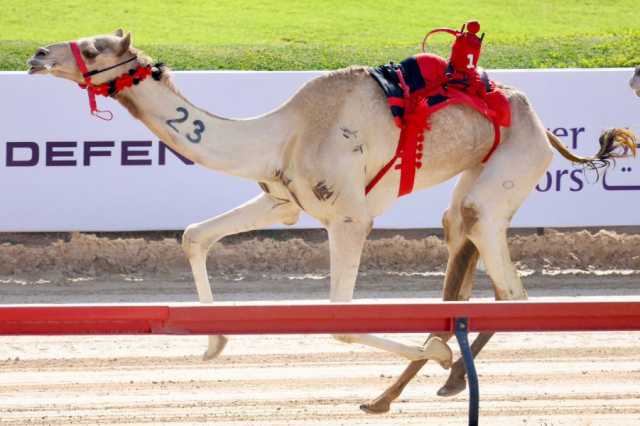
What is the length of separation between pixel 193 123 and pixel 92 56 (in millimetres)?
707

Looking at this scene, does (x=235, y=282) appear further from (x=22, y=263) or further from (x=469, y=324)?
(x=469, y=324)

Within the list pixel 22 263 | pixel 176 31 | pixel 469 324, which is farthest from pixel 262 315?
pixel 176 31

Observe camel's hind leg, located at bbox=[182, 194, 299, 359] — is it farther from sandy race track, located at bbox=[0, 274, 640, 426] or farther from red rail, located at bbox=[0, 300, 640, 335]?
red rail, located at bbox=[0, 300, 640, 335]

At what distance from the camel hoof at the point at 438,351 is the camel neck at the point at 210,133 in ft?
4.38

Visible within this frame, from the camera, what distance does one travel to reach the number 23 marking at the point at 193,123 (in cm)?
792

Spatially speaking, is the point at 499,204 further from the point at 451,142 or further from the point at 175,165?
the point at 175,165

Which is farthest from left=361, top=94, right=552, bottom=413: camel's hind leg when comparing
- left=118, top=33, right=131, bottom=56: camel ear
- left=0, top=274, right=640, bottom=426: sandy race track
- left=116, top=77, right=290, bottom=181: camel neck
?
left=118, top=33, right=131, bottom=56: camel ear

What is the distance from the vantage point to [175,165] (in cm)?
1259

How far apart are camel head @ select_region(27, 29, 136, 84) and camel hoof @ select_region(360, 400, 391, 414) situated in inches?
93.1

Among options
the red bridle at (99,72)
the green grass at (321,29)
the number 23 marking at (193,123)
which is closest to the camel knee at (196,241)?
the number 23 marking at (193,123)

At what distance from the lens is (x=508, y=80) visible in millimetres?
12820

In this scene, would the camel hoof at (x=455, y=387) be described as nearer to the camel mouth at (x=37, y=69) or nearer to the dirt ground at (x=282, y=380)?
the dirt ground at (x=282, y=380)

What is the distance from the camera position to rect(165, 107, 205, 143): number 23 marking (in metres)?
7.92

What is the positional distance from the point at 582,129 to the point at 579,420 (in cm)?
539
